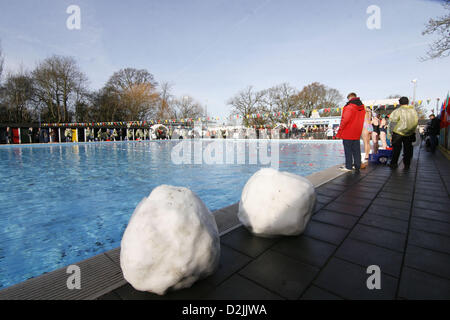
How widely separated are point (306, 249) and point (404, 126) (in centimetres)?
575

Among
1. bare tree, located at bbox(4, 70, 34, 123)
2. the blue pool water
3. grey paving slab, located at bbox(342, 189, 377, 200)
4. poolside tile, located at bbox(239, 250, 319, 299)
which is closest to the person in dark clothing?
the blue pool water

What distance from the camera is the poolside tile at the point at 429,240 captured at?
1.92 m

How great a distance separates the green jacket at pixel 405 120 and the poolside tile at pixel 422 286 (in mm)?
5543

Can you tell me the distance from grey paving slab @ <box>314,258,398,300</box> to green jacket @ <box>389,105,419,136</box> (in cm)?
573

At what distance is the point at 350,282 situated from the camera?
4.88 ft

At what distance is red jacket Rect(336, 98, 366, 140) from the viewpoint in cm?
518

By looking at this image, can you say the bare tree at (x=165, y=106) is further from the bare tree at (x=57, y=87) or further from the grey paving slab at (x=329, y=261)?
the grey paving slab at (x=329, y=261)

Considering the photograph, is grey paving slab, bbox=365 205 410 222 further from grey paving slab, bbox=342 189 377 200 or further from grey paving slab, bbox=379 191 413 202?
grey paving slab, bbox=379 191 413 202

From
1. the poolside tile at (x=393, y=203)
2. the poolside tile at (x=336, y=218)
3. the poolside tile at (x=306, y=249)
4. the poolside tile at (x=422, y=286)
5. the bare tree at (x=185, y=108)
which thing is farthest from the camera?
the bare tree at (x=185, y=108)

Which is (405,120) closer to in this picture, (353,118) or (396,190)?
(353,118)

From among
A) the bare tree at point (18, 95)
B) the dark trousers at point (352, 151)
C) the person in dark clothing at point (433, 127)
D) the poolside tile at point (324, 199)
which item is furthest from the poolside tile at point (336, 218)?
the bare tree at point (18, 95)

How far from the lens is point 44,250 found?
2.90m

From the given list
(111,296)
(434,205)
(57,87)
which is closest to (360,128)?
Result: (434,205)

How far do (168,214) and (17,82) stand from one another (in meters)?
39.6
